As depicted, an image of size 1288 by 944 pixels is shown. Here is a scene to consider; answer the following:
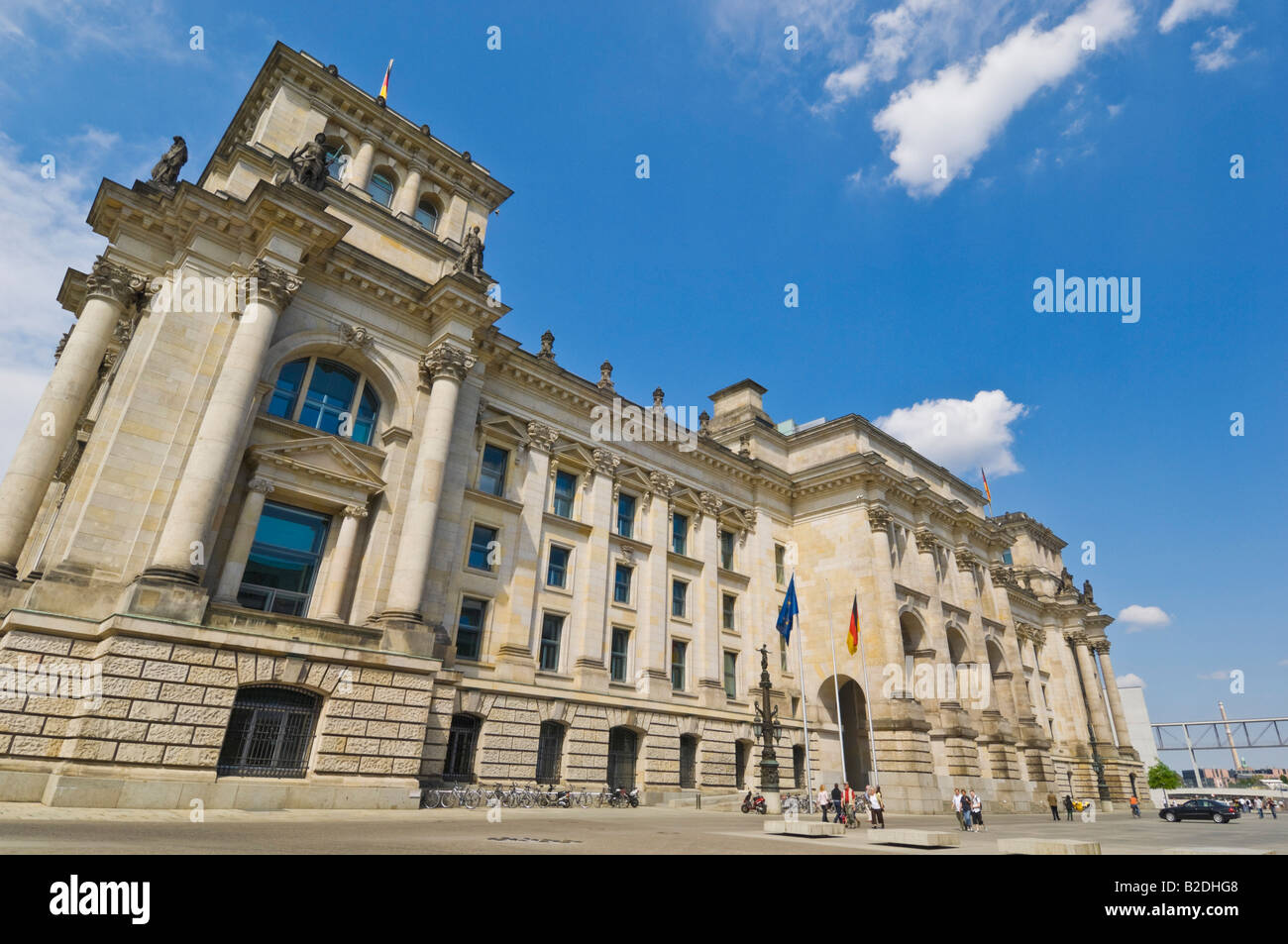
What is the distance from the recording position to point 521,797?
75.2ft

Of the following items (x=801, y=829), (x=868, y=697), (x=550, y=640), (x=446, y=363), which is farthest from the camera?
(x=868, y=697)

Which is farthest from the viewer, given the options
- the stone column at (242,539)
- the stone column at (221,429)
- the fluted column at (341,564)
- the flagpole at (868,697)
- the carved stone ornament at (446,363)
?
the flagpole at (868,697)

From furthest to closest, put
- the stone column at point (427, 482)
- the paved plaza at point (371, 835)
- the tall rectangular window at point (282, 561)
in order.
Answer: the stone column at point (427, 482) < the tall rectangular window at point (282, 561) < the paved plaza at point (371, 835)

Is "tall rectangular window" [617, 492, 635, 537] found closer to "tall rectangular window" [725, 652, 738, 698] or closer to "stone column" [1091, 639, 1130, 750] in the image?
"tall rectangular window" [725, 652, 738, 698]

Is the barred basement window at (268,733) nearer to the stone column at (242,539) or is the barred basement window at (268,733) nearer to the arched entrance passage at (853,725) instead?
the stone column at (242,539)

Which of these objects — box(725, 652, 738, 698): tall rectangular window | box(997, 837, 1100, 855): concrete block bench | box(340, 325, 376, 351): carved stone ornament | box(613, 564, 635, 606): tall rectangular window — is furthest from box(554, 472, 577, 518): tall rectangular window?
box(997, 837, 1100, 855): concrete block bench

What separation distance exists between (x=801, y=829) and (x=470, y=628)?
1479 centimetres

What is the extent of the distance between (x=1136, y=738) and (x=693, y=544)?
105 metres

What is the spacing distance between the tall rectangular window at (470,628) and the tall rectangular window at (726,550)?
53.1ft

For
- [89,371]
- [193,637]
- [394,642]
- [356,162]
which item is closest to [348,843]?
[193,637]

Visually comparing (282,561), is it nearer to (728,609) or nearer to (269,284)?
(269,284)

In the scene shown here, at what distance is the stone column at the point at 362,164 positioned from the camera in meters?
27.8

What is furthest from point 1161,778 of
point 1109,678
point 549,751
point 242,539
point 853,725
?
point 242,539

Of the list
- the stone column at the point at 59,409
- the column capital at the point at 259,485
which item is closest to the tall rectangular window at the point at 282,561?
the column capital at the point at 259,485
